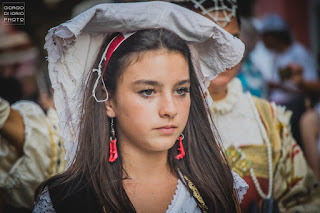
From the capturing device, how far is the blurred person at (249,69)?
3.11 meters

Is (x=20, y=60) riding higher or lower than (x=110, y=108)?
lower

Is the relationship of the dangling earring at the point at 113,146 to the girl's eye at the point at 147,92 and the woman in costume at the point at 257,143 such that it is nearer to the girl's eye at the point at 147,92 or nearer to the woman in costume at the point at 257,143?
the girl's eye at the point at 147,92

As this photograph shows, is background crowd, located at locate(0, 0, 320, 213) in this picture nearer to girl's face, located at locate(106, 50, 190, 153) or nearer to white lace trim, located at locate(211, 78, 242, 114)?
white lace trim, located at locate(211, 78, 242, 114)

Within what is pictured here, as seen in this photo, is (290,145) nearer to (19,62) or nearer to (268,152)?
(268,152)

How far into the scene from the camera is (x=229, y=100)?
7.64 ft

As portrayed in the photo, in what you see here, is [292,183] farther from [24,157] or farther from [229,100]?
[24,157]

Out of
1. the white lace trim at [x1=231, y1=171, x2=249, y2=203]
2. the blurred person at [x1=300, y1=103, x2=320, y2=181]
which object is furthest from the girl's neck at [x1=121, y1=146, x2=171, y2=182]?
the blurred person at [x1=300, y1=103, x2=320, y2=181]

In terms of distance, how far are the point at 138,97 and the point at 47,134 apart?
3.39ft

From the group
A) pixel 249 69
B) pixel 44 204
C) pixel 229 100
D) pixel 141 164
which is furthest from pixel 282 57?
pixel 44 204

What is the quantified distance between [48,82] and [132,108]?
2.16m

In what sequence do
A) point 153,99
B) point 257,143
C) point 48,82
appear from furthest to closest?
1. point 48,82
2. point 257,143
3. point 153,99

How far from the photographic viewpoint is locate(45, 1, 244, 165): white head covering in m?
1.50

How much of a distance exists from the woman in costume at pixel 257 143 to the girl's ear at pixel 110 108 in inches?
28.8

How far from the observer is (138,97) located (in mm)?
1508
